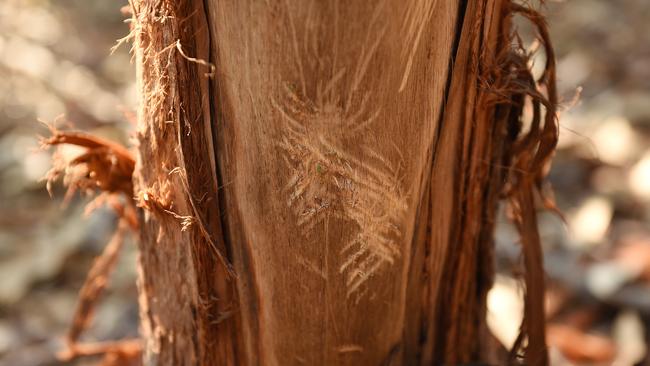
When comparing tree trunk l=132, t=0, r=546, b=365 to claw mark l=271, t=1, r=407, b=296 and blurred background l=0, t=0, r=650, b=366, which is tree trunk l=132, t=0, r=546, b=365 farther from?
blurred background l=0, t=0, r=650, b=366

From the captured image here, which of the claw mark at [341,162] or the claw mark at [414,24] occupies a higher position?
the claw mark at [414,24]

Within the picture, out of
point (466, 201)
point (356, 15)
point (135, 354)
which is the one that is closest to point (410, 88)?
point (356, 15)

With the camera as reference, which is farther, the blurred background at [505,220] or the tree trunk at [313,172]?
the blurred background at [505,220]

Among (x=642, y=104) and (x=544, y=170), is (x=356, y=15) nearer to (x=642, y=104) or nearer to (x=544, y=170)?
(x=544, y=170)

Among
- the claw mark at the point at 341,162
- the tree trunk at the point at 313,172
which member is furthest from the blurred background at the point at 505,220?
the claw mark at the point at 341,162

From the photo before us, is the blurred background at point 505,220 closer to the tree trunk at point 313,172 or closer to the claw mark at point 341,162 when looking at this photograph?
the tree trunk at point 313,172

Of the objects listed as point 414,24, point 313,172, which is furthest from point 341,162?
point 414,24

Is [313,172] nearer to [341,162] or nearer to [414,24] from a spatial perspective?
[341,162]
